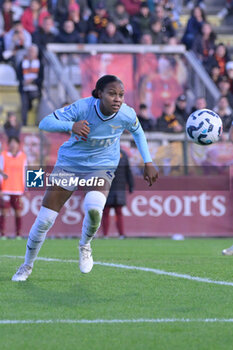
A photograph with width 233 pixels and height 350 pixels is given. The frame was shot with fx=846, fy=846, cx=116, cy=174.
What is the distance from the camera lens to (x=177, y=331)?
18.6 ft

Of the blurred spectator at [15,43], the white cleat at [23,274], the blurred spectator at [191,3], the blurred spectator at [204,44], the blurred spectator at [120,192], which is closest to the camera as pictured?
the white cleat at [23,274]

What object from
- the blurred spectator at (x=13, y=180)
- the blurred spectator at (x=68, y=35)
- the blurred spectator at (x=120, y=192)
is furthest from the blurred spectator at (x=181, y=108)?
the blurred spectator at (x=13, y=180)

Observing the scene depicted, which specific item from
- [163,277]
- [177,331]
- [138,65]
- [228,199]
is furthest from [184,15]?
[177,331]

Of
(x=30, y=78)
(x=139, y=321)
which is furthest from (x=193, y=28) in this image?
(x=139, y=321)

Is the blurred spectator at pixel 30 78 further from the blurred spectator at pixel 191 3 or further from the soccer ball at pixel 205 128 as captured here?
the soccer ball at pixel 205 128

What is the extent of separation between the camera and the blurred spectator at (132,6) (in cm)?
2291

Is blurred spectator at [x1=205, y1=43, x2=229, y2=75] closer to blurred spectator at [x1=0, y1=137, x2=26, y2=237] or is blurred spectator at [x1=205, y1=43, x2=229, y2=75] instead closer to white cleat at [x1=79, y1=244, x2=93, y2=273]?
blurred spectator at [x1=0, y1=137, x2=26, y2=237]

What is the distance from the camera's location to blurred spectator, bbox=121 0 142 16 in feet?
75.2

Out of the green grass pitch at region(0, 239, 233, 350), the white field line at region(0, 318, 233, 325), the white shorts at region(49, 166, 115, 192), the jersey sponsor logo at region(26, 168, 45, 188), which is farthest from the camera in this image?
the jersey sponsor logo at region(26, 168, 45, 188)

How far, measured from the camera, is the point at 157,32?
21906 mm

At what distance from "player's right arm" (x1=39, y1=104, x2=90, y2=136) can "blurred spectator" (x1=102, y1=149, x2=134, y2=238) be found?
30.2 ft

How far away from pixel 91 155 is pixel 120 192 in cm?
913

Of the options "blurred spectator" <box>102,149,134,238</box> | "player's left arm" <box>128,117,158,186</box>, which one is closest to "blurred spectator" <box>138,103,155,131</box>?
"blurred spectator" <box>102,149,134,238</box>

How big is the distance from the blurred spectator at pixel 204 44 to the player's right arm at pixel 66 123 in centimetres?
1459
